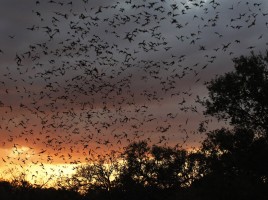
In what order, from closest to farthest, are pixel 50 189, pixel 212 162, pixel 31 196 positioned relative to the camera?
pixel 212 162
pixel 31 196
pixel 50 189

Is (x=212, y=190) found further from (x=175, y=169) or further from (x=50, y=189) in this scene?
(x=50, y=189)

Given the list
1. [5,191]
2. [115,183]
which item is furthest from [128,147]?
[5,191]

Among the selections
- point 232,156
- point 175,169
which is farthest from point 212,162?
point 175,169

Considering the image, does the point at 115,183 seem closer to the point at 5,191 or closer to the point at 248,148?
the point at 5,191

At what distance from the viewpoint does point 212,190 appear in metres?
45.0

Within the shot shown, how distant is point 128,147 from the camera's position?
2840 inches

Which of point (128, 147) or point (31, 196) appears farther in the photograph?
point (31, 196)

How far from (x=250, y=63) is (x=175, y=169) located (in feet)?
102

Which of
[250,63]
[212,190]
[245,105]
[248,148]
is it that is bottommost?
[212,190]

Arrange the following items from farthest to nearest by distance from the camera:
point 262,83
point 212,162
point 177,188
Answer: point 177,188 → point 212,162 → point 262,83

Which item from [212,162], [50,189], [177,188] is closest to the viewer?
[212,162]

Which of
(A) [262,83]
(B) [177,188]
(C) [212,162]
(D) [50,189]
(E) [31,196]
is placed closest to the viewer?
(A) [262,83]

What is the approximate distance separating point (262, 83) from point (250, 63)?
3.04 m

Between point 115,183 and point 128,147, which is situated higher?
point 128,147
